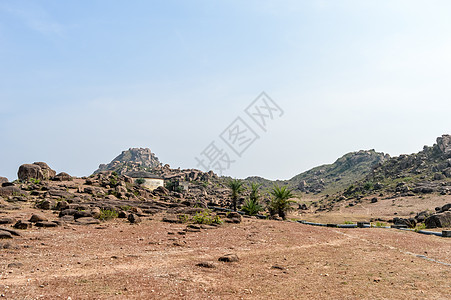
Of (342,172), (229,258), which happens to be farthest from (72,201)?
(342,172)

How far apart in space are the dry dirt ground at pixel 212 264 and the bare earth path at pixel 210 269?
0.9 inches

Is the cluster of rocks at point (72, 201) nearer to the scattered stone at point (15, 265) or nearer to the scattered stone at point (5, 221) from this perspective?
the scattered stone at point (5, 221)

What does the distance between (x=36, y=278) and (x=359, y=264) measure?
914 cm

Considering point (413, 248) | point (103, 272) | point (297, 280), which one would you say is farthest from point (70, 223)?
point (413, 248)

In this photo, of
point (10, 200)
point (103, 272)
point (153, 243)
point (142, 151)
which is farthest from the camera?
point (142, 151)

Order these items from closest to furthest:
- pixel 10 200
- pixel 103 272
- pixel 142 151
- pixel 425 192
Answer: pixel 103 272
pixel 10 200
pixel 425 192
pixel 142 151

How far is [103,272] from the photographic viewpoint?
766 centimetres

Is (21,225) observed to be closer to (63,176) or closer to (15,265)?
(15,265)

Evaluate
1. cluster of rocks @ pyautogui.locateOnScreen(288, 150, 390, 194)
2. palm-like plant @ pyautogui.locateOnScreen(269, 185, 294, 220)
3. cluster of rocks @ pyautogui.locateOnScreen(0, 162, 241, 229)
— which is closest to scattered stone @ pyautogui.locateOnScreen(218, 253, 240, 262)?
cluster of rocks @ pyautogui.locateOnScreen(0, 162, 241, 229)

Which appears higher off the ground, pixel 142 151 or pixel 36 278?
pixel 142 151

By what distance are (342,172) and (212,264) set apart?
104 meters

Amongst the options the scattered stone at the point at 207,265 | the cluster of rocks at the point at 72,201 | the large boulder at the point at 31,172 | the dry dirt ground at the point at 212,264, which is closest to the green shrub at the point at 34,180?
the cluster of rocks at the point at 72,201

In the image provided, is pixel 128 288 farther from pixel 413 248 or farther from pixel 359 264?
pixel 413 248

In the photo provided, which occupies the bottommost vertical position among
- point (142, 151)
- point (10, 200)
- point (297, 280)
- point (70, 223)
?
point (297, 280)
